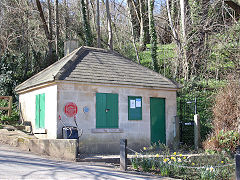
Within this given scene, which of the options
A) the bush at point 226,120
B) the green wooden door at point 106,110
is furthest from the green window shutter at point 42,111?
the bush at point 226,120

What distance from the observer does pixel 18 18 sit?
26078 mm

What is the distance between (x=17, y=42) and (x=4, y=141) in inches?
625

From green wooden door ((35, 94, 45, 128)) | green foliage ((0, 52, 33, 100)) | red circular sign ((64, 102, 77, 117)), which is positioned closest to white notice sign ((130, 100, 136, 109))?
red circular sign ((64, 102, 77, 117))

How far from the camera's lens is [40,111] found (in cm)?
1532

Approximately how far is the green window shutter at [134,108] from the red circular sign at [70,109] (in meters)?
2.78

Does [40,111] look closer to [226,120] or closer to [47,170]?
[47,170]

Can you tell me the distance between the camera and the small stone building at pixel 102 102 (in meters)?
13.8

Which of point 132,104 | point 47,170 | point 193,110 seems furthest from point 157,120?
point 47,170

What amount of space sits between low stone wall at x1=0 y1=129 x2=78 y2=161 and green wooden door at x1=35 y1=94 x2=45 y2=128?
42.8 inches

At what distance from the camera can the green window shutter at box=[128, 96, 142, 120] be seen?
1523 cm

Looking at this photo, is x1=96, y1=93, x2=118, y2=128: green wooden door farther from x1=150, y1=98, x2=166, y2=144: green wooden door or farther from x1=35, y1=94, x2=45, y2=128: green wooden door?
x1=35, y1=94, x2=45, y2=128: green wooden door

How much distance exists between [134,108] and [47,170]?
22.3 ft

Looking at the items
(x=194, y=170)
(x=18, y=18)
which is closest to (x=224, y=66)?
(x=194, y=170)

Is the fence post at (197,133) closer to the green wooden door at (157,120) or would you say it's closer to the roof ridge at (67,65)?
the green wooden door at (157,120)
